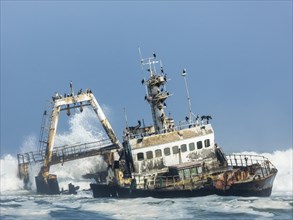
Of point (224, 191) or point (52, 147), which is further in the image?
point (52, 147)

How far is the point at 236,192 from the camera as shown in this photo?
36500mm

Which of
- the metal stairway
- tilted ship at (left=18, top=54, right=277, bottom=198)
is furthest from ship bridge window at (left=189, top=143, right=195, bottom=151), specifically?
the metal stairway

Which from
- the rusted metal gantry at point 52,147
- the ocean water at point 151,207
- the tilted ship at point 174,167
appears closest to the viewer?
the ocean water at point 151,207

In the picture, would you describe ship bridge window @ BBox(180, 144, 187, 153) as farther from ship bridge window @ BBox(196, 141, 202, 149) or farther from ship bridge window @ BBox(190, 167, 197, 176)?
ship bridge window @ BBox(190, 167, 197, 176)

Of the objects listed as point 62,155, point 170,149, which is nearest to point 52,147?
point 62,155

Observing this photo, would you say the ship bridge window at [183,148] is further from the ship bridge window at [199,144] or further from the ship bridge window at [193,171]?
the ship bridge window at [193,171]

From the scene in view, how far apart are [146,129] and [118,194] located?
7.74 meters

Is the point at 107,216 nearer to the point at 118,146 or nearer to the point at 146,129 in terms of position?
the point at 146,129

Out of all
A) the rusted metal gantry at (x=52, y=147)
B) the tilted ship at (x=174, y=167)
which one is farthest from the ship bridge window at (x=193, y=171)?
the rusted metal gantry at (x=52, y=147)

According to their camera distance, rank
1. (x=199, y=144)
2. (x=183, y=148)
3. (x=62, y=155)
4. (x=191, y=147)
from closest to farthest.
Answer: (x=183, y=148)
(x=191, y=147)
(x=199, y=144)
(x=62, y=155)

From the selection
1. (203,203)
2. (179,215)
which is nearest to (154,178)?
(203,203)

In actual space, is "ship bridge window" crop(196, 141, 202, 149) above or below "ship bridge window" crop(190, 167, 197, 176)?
above

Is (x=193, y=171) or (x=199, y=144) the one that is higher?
(x=199, y=144)

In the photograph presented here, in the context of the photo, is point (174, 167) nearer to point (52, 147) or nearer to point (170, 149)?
point (170, 149)
